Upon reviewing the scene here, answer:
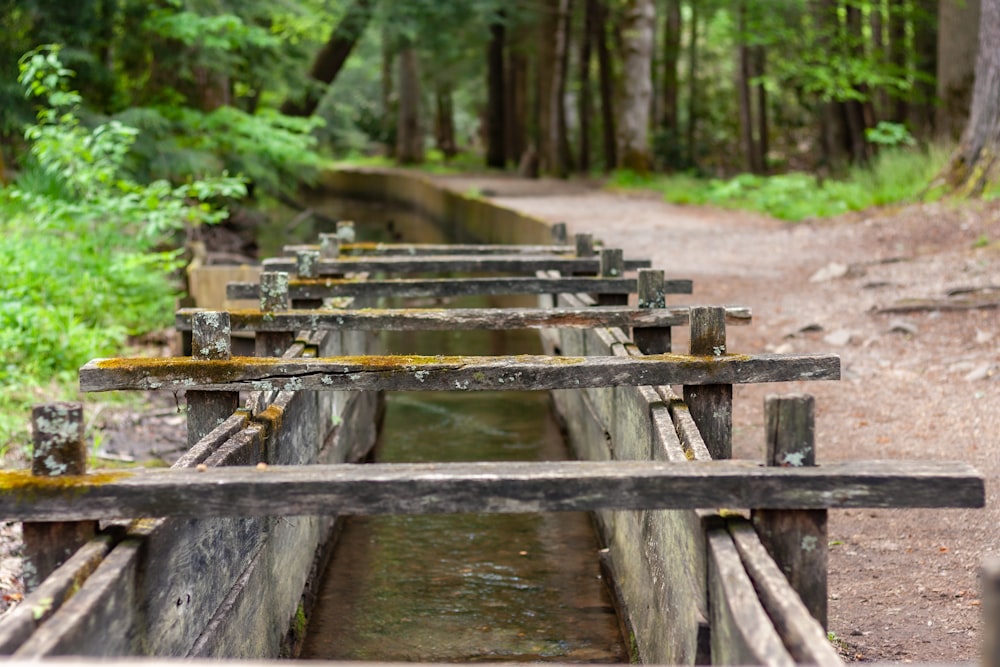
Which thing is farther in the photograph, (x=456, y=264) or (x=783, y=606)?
(x=456, y=264)

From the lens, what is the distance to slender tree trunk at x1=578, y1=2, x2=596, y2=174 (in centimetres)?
2980

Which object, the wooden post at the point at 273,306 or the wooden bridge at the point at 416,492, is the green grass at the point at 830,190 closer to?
the wooden bridge at the point at 416,492

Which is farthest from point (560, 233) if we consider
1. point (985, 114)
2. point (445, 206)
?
point (445, 206)

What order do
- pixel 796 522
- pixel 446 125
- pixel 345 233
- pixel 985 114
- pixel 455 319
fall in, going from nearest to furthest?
1. pixel 796 522
2. pixel 455 319
3. pixel 345 233
4. pixel 985 114
5. pixel 446 125

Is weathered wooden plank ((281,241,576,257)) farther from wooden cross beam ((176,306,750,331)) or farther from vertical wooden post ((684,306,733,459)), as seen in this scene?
vertical wooden post ((684,306,733,459))

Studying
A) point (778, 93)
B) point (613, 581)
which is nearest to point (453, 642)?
point (613, 581)

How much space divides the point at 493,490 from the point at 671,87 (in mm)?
31059

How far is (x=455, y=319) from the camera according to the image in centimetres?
609

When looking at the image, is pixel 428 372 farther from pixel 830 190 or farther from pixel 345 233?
pixel 830 190

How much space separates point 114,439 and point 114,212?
3780mm

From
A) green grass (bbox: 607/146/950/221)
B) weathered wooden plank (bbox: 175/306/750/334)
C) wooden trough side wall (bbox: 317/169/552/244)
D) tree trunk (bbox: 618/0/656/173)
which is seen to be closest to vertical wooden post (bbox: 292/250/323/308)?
weathered wooden plank (bbox: 175/306/750/334)

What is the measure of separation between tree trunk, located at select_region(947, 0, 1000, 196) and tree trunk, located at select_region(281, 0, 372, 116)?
1475 centimetres

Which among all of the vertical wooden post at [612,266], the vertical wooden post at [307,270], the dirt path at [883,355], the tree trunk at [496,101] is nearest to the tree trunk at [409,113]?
the tree trunk at [496,101]

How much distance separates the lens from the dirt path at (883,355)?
16.7 ft
